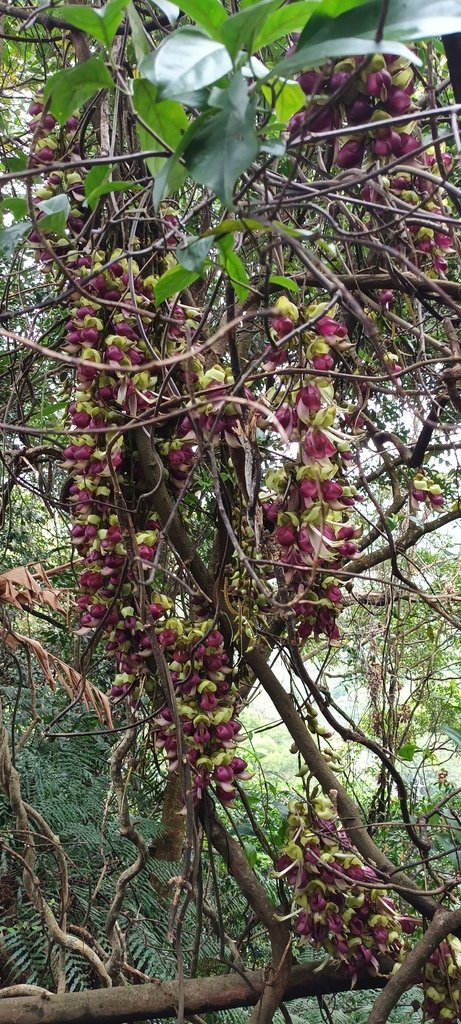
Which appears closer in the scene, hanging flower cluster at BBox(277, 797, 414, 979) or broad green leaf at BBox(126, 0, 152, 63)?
broad green leaf at BBox(126, 0, 152, 63)

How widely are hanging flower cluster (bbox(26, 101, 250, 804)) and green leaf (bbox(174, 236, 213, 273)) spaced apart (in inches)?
12.1

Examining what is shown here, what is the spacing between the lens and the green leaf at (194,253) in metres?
0.52

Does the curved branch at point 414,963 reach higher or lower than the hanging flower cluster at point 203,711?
lower

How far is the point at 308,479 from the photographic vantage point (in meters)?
0.74

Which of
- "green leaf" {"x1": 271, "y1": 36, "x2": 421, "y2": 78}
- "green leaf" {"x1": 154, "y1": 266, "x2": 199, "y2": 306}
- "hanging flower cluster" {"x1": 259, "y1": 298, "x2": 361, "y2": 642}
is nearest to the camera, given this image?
"green leaf" {"x1": 271, "y1": 36, "x2": 421, "y2": 78}

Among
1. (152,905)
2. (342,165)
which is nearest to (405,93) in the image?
(342,165)

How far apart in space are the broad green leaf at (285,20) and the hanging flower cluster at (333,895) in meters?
0.82

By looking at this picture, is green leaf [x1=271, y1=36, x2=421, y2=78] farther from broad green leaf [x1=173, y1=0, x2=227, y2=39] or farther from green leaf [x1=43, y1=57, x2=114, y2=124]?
green leaf [x1=43, y1=57, x2=114, y2=124]

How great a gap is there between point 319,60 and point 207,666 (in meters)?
0.69

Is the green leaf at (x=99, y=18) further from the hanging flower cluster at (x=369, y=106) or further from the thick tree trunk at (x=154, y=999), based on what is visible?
the thick tree trunk at (x=154, y=999)

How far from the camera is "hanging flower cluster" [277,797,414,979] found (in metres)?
0.90

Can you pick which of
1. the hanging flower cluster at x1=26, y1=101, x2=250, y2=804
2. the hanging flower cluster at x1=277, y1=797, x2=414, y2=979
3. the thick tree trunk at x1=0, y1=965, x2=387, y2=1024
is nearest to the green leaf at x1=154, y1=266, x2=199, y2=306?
the hanging flower cluster at x1=26, y1=101, x2=250, y2=804

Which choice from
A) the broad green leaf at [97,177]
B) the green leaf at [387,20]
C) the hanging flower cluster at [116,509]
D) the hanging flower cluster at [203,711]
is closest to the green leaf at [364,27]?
the green leaf at [387,20]

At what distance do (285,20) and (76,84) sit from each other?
0.59 ft
